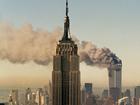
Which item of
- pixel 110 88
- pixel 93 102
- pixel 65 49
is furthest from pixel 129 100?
pixel 65 49

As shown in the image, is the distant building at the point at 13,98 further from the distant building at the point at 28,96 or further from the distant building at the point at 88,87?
the distant building at the point at 88,87

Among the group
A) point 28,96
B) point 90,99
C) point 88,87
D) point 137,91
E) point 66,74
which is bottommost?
point 90,99

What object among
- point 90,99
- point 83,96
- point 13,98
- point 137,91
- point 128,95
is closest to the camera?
point 13,98

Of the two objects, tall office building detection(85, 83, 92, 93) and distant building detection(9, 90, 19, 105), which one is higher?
tall office building detection(85, 83, 92, 93)

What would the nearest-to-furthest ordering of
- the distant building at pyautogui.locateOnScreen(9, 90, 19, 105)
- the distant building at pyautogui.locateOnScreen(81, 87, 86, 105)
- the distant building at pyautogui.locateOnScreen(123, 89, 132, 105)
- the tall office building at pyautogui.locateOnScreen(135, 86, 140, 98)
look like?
the distant building at pyautogui.locateOnScreen(9, 90, 19, 105), the tall office building at pyautogui.locateOnScreen(135, 86, 140, 98), the distant building at pyautogui.locateOnScreen(123, 89, 132, 105), the distant building at pyautogui.locateOnScreen(81, 87, 86, 105)

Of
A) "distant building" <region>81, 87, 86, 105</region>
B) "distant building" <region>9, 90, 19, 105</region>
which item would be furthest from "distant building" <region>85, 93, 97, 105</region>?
"distant building" <region>9, 90, 19, 105</region>

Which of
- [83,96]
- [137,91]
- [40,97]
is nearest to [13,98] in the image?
[40,97]

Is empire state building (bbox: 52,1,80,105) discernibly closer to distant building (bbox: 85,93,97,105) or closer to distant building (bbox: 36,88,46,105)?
distant building (bbox: 36,88,46,105)

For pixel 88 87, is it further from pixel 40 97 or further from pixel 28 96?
pixel 28 96

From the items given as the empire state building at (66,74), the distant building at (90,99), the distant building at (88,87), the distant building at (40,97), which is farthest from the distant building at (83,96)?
the distant building at (40,97)
